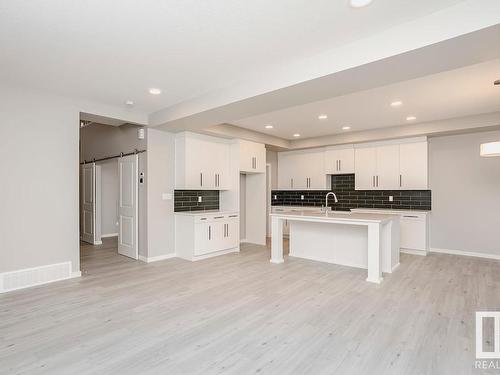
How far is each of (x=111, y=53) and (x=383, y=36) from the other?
2524 millimetres

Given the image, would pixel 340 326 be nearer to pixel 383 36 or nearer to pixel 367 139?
pixel 383 36

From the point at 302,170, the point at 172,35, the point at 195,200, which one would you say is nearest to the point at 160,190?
the point at 195,200

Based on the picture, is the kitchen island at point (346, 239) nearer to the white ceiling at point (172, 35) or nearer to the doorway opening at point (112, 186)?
the white ceiling at point (172, 35)

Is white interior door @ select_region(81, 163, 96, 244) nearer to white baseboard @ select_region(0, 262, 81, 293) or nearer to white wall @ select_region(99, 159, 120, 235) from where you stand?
white wall @ select_region(99, 159, 120, 235)

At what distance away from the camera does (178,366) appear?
80.7 inches

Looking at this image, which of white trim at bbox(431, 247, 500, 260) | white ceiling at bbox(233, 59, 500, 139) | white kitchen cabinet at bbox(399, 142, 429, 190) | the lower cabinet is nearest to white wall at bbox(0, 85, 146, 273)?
the lower cabinet

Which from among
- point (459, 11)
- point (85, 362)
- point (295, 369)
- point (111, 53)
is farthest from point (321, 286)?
point (111, 53)

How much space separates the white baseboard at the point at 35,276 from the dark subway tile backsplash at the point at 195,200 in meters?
2.04

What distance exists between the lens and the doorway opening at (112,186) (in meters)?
5.26

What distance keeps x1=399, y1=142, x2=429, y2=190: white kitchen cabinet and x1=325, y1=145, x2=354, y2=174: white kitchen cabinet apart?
3.54 ft

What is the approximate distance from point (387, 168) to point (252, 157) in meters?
2.95

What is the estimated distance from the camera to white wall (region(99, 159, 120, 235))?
766 centimetres

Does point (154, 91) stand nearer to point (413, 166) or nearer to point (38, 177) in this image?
point (38, 177)

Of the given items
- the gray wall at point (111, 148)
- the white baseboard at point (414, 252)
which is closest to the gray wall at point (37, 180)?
the gray wall at point (111, 148)
